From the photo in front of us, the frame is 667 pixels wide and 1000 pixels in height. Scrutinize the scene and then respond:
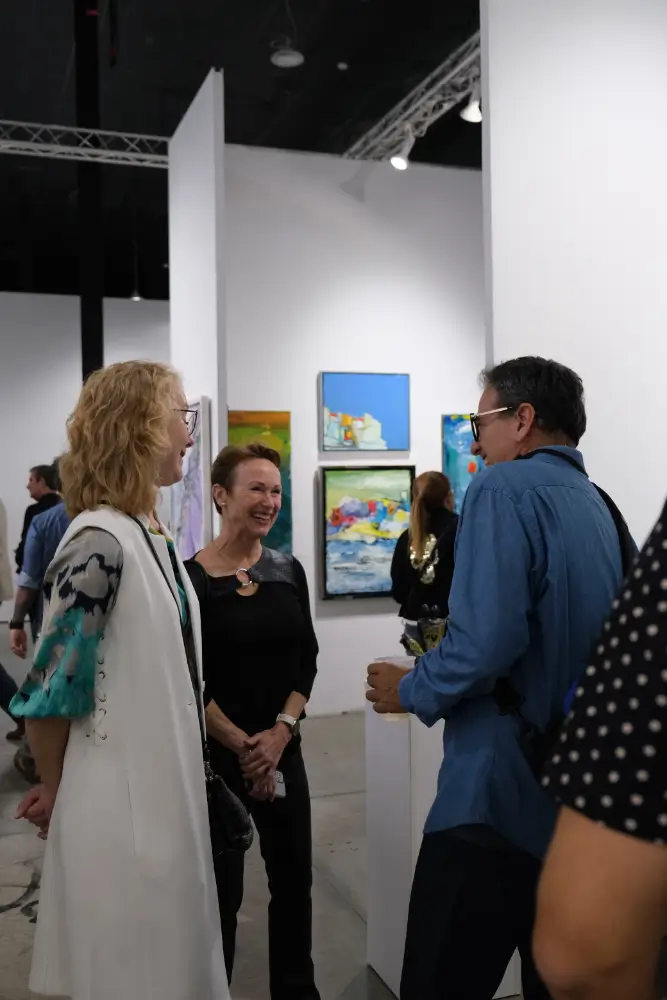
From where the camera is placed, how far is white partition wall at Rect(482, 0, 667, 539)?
8.54 feet

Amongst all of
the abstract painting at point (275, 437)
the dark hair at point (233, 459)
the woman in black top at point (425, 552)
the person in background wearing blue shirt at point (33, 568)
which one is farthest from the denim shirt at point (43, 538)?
the dark hair at point (233, 459)

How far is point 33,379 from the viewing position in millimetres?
12148

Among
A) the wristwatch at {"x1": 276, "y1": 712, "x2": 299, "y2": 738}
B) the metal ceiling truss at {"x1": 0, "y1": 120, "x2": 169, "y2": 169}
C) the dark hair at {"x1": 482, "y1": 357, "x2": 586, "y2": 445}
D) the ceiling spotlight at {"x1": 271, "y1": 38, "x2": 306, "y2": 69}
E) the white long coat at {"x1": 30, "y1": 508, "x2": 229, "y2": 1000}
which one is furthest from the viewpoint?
the metal ceiling truss at {"x1": 0, "y1": 120, "x2": 169, "y2": 169}

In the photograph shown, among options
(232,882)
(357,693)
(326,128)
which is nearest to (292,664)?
(232,882)

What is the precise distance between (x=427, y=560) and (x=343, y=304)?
283cm

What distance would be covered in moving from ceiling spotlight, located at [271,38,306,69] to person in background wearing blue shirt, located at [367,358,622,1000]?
21.3 ft

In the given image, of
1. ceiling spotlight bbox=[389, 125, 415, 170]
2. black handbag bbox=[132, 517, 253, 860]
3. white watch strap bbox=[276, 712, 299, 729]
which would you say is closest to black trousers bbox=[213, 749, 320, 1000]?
white watch strap bbox=[276, 712, 299, 729]

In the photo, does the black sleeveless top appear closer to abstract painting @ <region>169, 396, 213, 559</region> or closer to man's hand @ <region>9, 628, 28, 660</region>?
abstract painting @ <region>169, 396, 213, 559</region>

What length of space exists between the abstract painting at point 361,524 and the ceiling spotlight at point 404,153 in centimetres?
227

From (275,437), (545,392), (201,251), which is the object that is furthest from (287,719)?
(275,437)

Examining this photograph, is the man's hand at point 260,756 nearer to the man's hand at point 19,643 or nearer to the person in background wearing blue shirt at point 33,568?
the person in background wearing blue shirt at point 33,568

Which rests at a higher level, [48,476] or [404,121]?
[404,121]

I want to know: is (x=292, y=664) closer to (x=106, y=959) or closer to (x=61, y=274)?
(x=106, y=959)

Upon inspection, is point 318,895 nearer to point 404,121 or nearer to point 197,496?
point 197,496
